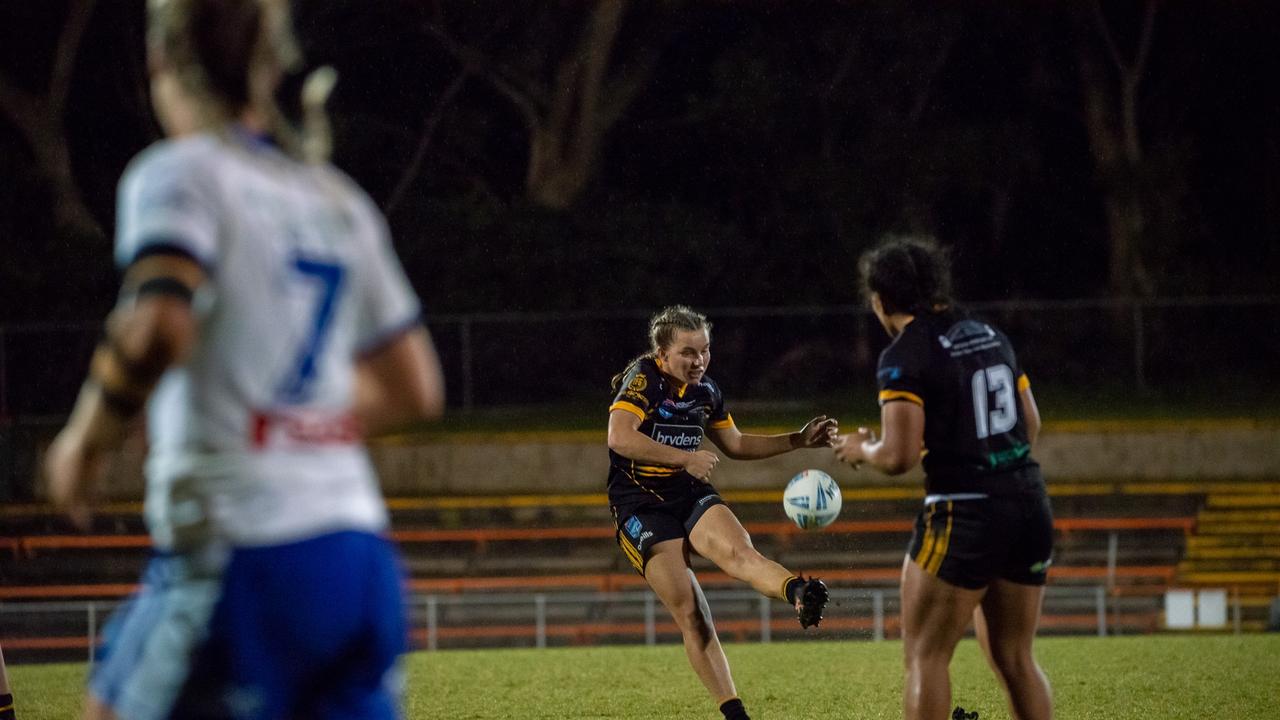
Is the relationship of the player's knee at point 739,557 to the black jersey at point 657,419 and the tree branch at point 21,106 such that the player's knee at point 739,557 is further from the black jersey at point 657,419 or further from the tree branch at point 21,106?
the tree branch at point 21,106

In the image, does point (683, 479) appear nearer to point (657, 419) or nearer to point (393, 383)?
point (657, 419)

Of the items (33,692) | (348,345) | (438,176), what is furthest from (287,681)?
(438,176)

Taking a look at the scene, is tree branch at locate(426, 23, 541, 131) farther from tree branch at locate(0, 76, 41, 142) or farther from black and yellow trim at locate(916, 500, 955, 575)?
black and yellow trim at locate(916, 500, 955, 575)

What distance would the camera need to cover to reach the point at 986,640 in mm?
5039

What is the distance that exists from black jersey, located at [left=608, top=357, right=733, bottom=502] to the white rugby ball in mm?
509

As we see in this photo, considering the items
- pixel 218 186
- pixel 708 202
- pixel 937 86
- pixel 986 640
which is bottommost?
pixel 986 640

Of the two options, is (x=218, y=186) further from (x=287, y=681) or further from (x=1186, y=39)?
(x=1186, y=39)

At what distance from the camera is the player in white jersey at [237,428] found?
2193mm

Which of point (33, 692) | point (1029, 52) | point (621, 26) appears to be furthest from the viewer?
point (1029, 52)

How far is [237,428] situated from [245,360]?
0.10 m

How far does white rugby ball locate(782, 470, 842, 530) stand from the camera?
6.74 meters

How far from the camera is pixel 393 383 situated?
2527 mm

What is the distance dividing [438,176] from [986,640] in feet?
88.6

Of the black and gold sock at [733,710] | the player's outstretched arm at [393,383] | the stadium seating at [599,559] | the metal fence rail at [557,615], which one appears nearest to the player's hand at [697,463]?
the black and gold sock at [733,710]
